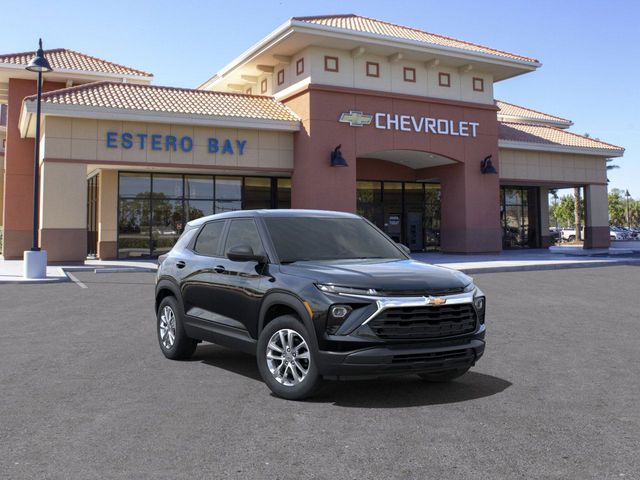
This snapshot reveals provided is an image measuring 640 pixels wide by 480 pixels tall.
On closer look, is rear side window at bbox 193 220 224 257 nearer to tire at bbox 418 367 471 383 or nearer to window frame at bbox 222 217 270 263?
window frame at bbox 222 217 270 263

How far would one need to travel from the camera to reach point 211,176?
1097 inches

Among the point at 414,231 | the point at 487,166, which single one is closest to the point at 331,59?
the point at 487,166

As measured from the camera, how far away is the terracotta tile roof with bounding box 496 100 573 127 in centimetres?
3972

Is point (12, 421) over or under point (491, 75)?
under

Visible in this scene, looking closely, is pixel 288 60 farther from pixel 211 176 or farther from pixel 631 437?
pixel 631 437

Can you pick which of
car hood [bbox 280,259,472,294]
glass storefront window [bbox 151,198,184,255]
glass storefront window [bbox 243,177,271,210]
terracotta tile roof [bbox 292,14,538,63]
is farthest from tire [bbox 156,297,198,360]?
glass storefront window [bbox 243,177,271,210]

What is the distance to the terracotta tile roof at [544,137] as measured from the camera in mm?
31938

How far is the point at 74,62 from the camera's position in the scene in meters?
29.0

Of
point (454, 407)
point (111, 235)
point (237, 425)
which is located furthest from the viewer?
point (111, 235)

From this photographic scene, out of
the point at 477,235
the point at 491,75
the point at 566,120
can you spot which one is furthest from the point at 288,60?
the point at 566,120

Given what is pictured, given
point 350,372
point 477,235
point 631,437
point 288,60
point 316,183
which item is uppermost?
point 288,60

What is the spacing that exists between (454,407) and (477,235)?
24.3m

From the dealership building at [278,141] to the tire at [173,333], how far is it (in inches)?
650

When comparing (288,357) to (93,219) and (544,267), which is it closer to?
(544,267)
